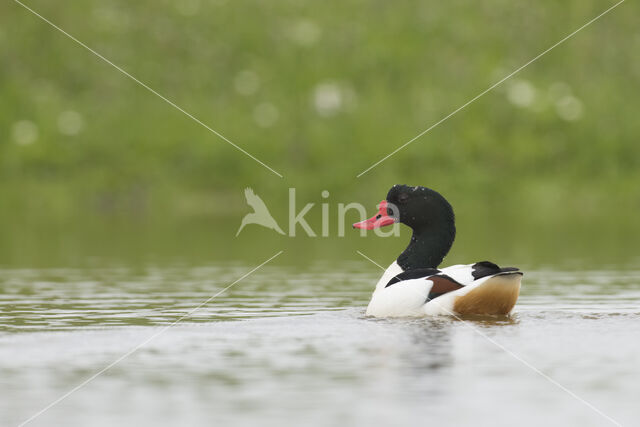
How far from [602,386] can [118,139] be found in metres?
28.3

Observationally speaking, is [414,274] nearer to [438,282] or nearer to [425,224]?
[438,282]

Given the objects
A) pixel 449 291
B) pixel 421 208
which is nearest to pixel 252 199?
pixel 421 208

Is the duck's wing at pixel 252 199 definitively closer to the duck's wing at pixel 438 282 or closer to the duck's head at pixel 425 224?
the duck's head at pixel 425 224

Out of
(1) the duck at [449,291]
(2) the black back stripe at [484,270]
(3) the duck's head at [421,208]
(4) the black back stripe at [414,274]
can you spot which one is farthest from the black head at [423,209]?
(2) the black back stripe at [484,270]

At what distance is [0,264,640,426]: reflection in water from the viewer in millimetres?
7984

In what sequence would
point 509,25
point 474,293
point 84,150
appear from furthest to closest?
point 509,25, point 84,150, point 474,293

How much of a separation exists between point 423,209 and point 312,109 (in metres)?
21.8

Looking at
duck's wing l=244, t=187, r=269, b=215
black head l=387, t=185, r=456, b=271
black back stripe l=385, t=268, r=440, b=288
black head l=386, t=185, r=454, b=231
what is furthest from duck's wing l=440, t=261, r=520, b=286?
duck's wing l=244, t=187, r=269, b=215

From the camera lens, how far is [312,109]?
117 ft

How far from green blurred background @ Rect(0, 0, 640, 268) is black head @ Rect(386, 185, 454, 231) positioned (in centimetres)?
1437

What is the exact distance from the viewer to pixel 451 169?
110 ft

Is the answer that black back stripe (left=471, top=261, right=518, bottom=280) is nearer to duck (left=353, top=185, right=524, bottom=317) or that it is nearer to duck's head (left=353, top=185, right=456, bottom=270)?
duck (left=353, top=185, right=524, bottom=317)

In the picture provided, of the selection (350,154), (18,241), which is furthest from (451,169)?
(18,241)

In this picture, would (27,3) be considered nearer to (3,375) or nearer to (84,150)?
(84,150)
